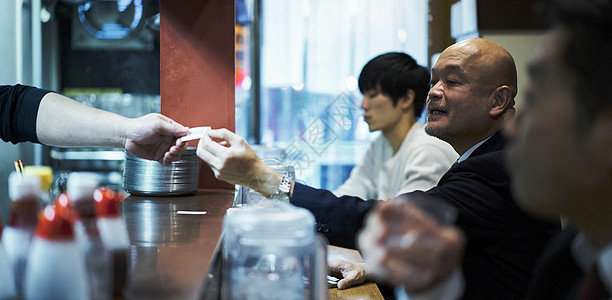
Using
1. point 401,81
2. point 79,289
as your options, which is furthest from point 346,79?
point 79,289

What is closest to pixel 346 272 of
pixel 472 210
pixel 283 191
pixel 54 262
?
pixel 283 191

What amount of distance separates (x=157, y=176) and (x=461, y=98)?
1235 mm

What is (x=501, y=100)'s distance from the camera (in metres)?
2.11

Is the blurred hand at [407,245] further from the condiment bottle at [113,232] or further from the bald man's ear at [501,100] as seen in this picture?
the bald man's ear at [501,100]

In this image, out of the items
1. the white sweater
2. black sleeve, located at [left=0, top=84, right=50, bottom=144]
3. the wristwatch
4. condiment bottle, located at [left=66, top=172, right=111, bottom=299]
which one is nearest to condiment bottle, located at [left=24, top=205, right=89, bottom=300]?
condiment bottle, located at [left=66, top=172, right=111, bottom=299]

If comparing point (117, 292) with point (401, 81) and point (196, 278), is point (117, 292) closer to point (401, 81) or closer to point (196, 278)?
point (196, 278)

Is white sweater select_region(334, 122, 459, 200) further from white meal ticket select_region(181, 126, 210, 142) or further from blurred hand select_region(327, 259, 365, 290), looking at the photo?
white meal ticket select_region(181, 126, 210, 142)

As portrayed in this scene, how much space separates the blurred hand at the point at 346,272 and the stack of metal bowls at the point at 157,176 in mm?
721

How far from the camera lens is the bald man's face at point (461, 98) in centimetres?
212

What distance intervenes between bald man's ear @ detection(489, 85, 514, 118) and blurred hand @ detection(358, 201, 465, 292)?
4.45ft

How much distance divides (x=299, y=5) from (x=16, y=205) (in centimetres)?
468

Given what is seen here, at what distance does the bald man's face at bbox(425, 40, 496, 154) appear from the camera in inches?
83.4

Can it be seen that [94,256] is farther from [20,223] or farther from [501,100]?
[501,100]

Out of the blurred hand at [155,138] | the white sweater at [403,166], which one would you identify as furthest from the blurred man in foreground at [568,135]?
the white sweater at [403,166]
